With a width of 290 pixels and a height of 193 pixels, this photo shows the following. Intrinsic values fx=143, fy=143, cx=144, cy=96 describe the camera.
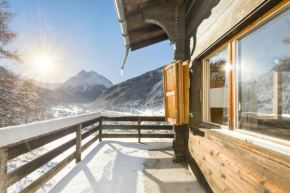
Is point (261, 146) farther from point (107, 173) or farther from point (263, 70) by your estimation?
point (107, 173)

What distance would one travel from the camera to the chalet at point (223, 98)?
1.36 metres

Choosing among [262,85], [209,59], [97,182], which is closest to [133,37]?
[209,59]

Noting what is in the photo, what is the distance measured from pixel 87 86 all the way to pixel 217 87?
232ft

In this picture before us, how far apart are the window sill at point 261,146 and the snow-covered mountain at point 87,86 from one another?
185 ft

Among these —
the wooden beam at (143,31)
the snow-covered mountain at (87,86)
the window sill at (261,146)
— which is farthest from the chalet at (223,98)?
the snow-covered mountain at (87,86)

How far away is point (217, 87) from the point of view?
244 cm

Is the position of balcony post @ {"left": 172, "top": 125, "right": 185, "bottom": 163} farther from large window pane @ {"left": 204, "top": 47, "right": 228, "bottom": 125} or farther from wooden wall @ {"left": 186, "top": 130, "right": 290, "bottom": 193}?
large window pane @ {"left": 204, "top": 47, "right": 228, "bottom": 125}

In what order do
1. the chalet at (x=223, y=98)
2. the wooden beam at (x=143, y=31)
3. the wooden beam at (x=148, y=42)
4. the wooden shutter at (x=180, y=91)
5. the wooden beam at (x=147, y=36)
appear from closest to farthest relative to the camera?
the chalet at (x=223, y=98), the wooden shutter at (x=180, y=91), the wooden beam at (x=143, y=31), the wooden beam at (x=147, y=36), the wooden beam at (x=148, y=42)

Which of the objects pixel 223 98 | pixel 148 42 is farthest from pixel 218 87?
pixel 148 42

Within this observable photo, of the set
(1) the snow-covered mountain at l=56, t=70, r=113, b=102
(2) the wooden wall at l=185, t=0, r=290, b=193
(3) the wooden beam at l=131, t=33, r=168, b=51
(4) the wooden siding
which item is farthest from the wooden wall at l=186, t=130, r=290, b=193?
(1) the snow-covered mountain at l=56, t=70, r=113, b=102

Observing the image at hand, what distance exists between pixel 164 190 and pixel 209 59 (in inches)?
95.0

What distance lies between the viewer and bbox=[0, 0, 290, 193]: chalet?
53.6 inches

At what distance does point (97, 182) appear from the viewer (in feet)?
8.44

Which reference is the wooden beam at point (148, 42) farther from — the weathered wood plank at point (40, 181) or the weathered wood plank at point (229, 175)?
the weathered wood plank at point (40, 181)
